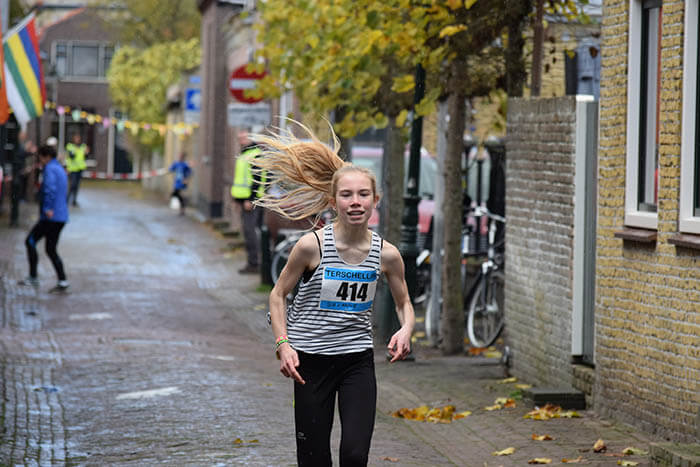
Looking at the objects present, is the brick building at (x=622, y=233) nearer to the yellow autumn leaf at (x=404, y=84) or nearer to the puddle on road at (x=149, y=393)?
the yellow autumn leaf at (x=404, y=84)

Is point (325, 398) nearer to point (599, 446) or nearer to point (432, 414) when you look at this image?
point (599, 446)

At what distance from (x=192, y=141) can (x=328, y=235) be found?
121 ft

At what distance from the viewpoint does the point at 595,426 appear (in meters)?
8.38

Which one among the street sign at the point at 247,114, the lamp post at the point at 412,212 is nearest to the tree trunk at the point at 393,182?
the lamp post at the point at 412,212

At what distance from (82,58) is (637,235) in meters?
63.3

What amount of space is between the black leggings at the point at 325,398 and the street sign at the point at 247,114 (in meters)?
15.8

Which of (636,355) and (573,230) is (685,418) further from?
(573,230)

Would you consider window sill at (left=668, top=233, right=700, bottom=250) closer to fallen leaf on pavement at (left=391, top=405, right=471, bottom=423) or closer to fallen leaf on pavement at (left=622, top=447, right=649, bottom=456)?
fallen leaf on pavement at (left=622, top=447, right=649, bottom=456)

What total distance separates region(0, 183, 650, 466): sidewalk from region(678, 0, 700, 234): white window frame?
56.5 inches

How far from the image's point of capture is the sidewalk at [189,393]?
7.55 m

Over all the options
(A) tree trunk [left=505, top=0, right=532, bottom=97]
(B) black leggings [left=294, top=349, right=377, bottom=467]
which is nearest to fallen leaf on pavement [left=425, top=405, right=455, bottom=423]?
(B) black leggings [left=294, top=349, right=377, bottom=467]

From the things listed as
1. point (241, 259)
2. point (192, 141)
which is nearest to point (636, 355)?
point (241, 259)

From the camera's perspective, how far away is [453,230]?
1230 centimetres

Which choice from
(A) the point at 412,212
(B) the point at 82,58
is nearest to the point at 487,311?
(A) the point at 412,212
